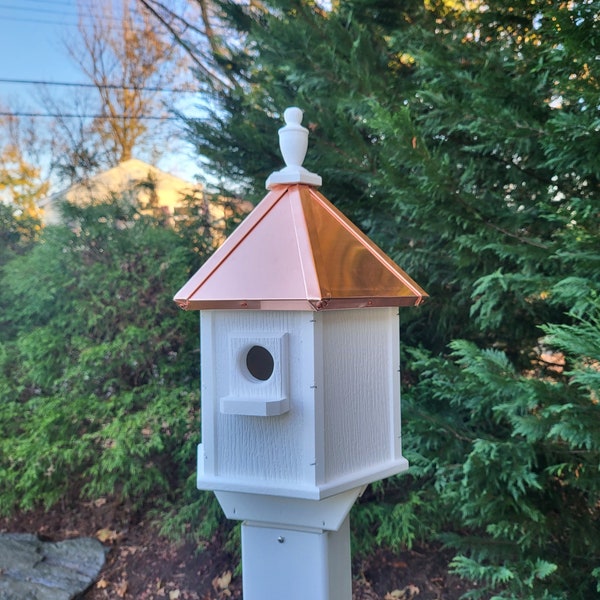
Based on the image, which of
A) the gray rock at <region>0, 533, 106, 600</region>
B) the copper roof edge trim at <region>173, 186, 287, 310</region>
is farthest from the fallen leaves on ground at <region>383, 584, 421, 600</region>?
the copper roof edge trim at <region>173, 186, 287, 310</region>

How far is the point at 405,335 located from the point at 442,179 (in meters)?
1.26

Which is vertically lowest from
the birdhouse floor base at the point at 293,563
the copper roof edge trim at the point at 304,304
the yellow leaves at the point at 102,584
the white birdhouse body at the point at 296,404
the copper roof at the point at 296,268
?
the yellow leaves at the point at 102,584

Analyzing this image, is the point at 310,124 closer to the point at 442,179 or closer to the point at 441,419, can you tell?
the point at 442,179

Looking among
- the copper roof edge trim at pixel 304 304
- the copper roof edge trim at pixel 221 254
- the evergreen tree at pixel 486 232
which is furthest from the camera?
the evergreen tree at pixel 486 232

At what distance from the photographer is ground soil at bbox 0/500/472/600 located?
108 inches

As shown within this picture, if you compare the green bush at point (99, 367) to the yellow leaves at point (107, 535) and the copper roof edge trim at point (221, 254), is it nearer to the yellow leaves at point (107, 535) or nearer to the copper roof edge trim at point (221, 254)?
the yellow leaves at point (107, 535)

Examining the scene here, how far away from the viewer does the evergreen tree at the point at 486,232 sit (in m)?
1.86

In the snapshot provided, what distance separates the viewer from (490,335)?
2826 millimetres

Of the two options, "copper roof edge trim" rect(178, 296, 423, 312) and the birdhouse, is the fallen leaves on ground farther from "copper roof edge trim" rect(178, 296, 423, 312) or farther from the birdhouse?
"copper roof edge trim" rect(178, 296, 423, 312)

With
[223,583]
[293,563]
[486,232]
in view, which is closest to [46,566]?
[223,583]

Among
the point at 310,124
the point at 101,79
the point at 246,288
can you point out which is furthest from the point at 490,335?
the point at 101,79

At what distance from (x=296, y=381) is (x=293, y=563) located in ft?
1.29

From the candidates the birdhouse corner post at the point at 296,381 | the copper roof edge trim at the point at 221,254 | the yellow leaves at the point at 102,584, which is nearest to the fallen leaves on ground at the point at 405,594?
the yellow leaves at the point at 102,584

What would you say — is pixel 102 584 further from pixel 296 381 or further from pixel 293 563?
pixel 296 381
